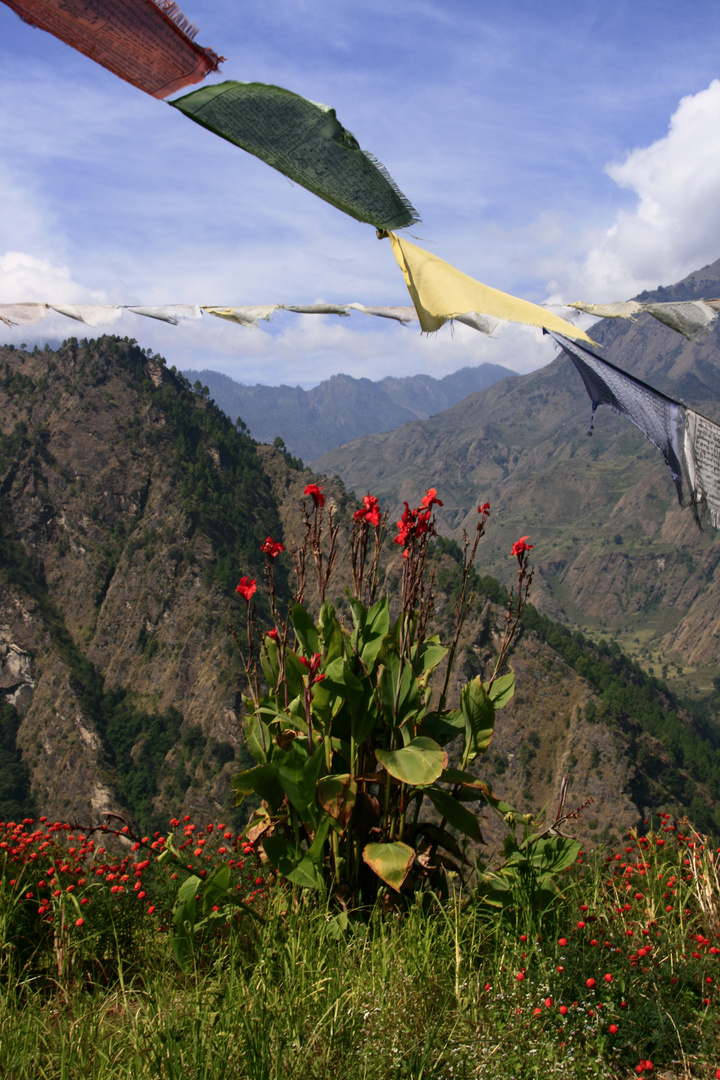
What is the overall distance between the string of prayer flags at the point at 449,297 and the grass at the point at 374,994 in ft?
6.34

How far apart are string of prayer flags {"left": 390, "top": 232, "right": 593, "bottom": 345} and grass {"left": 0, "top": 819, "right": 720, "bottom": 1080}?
1.93m

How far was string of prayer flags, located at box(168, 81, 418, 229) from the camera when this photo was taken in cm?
205

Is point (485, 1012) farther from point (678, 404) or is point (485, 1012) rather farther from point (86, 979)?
point (678, 404)

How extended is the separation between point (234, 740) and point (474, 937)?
7394cm

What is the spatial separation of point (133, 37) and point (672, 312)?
7.00 feet

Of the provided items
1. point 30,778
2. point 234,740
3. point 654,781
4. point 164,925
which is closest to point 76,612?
point 30,778

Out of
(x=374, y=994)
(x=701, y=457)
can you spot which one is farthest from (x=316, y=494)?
(x=374, y=994)

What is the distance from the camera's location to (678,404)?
7.16ft

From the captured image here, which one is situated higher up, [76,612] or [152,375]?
[152,375]

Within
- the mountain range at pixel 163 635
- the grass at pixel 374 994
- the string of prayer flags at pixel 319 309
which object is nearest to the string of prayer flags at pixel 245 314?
the string of prayer flags at pixel 319 309

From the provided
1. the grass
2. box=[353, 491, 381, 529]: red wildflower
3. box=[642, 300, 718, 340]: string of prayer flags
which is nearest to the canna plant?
box=[353, 491, 381, 529]: red wildflower

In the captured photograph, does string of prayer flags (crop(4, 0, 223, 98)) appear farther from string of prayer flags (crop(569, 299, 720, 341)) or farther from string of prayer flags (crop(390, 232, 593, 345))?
string of prayer flags (crop(569, 299, 720, 341))

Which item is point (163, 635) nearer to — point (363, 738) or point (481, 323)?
point (363, 738)

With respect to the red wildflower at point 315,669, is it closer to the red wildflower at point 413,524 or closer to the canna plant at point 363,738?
the canna plant at point 363,738
